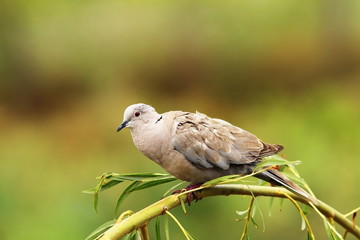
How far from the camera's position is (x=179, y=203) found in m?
1.01

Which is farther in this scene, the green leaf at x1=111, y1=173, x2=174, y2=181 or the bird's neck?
the bird's neck

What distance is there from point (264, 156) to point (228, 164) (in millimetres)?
79

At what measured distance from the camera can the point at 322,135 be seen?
4797mm

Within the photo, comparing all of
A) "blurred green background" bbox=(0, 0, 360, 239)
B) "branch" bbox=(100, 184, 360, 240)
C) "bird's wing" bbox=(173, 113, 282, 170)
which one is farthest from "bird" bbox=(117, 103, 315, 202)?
"blurred green background" bbox=(0, 0, 360, 239)

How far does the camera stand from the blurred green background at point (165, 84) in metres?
4.25

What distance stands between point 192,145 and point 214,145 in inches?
1.9

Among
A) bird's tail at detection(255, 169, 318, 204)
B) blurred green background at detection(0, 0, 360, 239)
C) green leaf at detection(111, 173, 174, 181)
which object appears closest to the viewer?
green leaf at detection(111, 173, 174, 181)

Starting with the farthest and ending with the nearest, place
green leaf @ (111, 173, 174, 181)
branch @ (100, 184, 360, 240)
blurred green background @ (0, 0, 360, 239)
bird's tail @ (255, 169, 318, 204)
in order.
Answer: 1. blurred green background @ (0, 0, 360, 239)
2. bird's tail @ (255, 169, 318, 204)
3. green leaf @ (111, 173, 174, 181)
4. branch @ (100, 184, 360, 240)

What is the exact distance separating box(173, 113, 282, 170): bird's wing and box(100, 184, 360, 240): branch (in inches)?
5.9

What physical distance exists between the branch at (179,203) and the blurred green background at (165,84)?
8.68ft

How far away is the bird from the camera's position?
4.42 feet

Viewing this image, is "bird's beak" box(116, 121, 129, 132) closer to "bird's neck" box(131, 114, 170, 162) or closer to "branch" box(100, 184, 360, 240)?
"bird's neck" box(131, 114, 170, 162)

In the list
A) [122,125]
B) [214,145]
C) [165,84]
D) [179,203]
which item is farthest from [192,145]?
[165,84]

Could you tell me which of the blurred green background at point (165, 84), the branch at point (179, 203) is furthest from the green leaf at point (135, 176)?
the blurred green background at point (165, 84)
